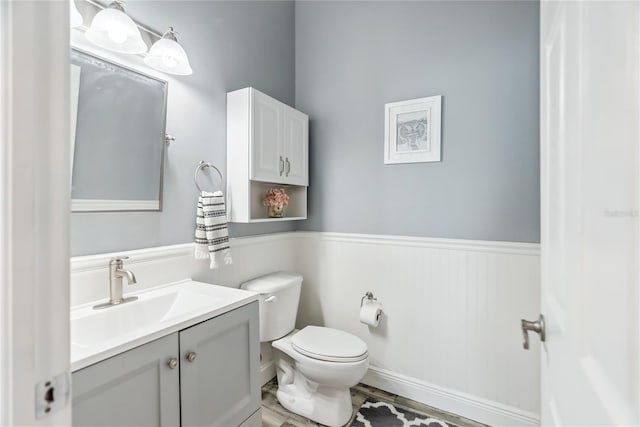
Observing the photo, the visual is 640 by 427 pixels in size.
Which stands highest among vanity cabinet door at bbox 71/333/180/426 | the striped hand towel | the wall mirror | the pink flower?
the wall mirror

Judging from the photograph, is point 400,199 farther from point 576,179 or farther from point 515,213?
point 576,179

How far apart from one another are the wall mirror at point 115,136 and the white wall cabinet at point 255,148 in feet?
1.31

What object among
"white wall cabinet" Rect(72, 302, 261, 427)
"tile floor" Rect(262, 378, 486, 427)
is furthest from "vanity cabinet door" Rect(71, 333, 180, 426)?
"tile floor" Rect(262, 378, 486, 427)

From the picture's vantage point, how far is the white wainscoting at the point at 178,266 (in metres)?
1.19

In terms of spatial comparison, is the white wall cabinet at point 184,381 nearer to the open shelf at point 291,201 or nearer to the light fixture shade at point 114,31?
the open shelf at point 291,201

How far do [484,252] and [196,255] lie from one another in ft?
5.11

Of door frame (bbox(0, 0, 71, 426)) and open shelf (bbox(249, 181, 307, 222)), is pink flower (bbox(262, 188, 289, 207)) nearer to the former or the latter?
open shelf (bbox(249, 181, 307, 222))

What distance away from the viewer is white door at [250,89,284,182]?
1.76m

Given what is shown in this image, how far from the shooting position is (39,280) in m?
0.43

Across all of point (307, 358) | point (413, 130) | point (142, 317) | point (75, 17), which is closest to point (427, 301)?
point (307, 358)

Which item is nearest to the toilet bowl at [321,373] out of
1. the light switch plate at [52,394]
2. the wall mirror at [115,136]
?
the wall mirror at [115,136]

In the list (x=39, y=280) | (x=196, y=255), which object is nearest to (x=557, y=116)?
(x=39, y=280)

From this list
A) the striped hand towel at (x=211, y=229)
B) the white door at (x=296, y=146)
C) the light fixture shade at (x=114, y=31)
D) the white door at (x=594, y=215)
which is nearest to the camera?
the white door at (x=594, y=215)

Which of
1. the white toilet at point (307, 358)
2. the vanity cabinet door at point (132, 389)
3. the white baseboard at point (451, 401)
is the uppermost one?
the vanity cabinet door at point (132, 389)
